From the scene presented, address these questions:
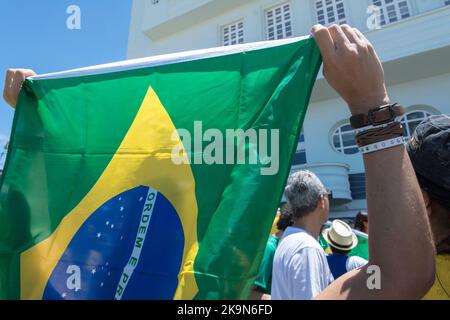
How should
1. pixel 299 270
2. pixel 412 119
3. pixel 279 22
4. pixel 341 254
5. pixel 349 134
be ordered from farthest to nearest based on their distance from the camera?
1. pixel 279 22
2. pixel 349 134
3. pixel 412 119
4. pixel 341 254
5. pixel 299 270

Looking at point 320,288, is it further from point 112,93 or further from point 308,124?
point 308,124

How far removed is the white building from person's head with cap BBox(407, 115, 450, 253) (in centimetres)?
708

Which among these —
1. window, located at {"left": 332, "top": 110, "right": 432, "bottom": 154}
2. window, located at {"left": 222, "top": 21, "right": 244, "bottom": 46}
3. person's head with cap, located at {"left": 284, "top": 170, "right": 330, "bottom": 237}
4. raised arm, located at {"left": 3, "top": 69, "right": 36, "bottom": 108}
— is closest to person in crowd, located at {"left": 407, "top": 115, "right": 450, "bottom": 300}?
person's head with cap, located at {"left": 284, "top": 170, "right": 330, "bottom": 237}

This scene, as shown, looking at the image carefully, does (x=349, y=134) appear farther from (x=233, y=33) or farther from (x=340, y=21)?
(x=233, y=33)

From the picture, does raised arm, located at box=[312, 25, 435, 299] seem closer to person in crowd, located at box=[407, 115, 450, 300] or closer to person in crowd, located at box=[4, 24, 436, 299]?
person in crowd, located at box=[4, 24, 436, 299]

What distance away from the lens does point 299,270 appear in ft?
4.72

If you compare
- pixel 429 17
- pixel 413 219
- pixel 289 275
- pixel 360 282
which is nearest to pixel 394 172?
pixel 413 219

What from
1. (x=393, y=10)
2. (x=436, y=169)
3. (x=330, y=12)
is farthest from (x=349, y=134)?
(x=436, y=169)

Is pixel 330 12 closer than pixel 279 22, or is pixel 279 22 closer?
pixel 330 12

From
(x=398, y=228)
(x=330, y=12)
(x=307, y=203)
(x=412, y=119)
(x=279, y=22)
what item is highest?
(x=279, y=22)

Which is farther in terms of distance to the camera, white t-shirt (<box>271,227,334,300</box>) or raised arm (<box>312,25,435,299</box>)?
white t-shirt (<box>271,227,334,300</box>)

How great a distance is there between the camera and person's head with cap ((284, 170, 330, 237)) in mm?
1772

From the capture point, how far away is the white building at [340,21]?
7535 millimetres

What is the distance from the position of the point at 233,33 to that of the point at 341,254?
10265 mm
